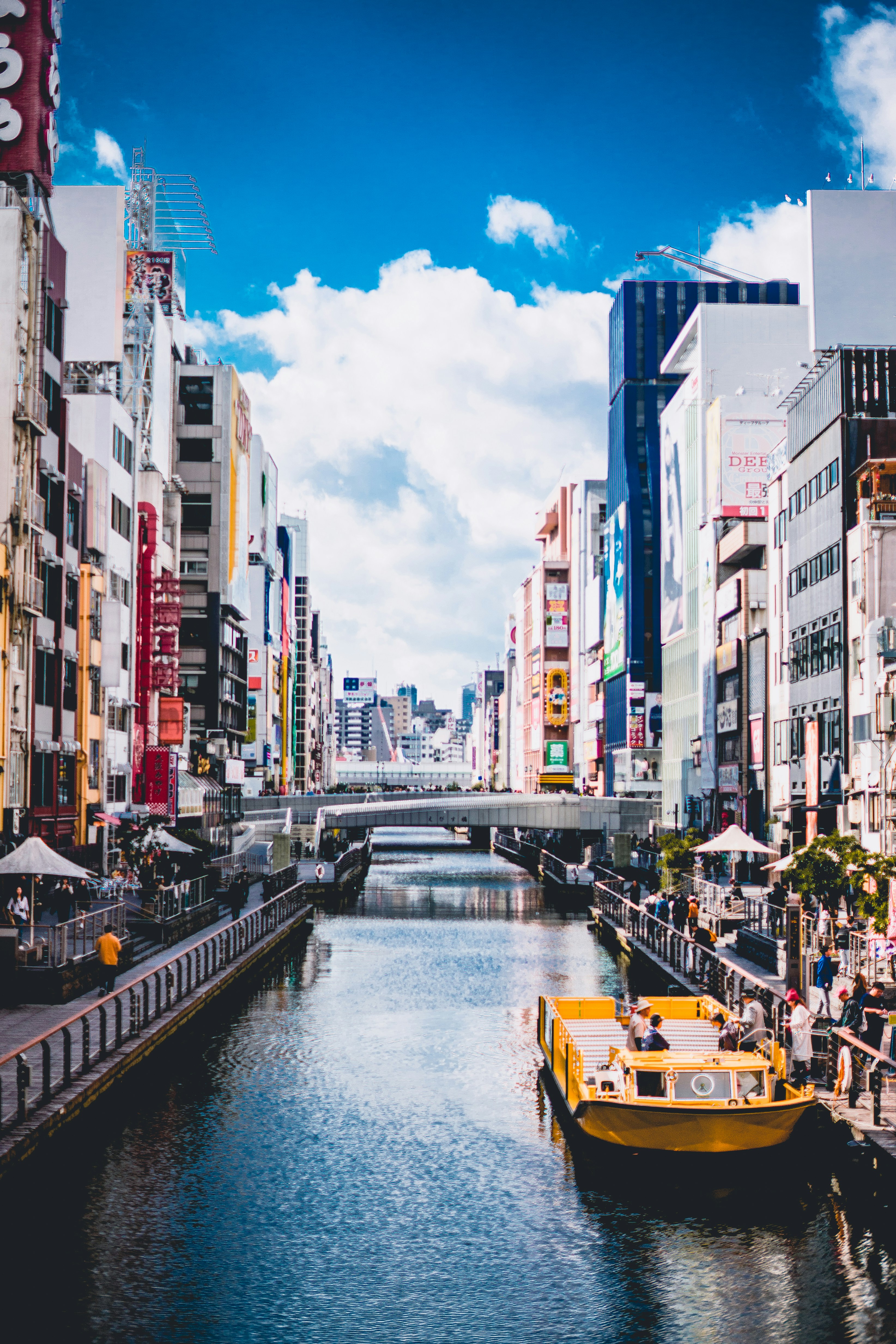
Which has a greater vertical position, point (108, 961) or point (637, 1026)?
point (108, 961)

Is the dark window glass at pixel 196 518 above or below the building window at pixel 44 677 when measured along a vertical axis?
above

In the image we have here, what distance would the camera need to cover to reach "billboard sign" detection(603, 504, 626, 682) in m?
166

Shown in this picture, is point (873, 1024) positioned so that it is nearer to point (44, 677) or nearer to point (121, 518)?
point (44, 677)

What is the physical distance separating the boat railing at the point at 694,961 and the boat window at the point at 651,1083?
508cm

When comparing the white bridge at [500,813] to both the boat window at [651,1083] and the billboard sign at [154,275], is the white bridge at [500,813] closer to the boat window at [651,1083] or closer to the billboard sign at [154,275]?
the billboard sign at [154,275]

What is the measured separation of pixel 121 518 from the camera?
277 feet

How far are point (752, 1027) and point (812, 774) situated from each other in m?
51.7

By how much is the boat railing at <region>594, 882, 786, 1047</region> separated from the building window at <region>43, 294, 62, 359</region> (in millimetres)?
33960

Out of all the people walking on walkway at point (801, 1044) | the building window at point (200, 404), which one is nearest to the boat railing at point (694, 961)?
the people walking on walkway at point (801, 1044)

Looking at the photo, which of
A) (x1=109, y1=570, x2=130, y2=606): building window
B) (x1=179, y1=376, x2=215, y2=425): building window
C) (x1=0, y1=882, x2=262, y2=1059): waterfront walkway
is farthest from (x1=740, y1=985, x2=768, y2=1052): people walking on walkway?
(x1=179, y1=376, x2=215, y2=425): building window

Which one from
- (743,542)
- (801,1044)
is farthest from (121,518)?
(801,1044)

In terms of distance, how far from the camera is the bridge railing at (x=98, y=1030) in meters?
23.2

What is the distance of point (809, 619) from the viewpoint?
258 ft

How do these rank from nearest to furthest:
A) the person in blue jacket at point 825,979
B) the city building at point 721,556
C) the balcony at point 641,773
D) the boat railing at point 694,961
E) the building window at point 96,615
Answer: the boat railing at point 694,961
the person in blue jacket at point 825,979
the building window at point 96,615
the city building at point 721,556
the balcony at point 641,773
